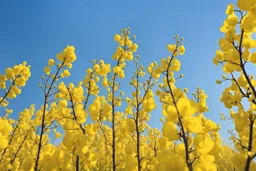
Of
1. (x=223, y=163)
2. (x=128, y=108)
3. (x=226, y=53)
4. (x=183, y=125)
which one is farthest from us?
(x=223, y=163)

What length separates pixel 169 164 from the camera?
1.77 m

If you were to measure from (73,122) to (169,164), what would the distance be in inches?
108

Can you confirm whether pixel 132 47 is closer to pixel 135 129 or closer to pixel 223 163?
pixel 135 129

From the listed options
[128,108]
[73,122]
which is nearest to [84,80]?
Result: [128,108]

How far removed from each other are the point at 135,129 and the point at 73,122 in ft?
5.39

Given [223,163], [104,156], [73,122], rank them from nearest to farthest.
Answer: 1. [73,122]
2. [223,163]
3. [104,156]

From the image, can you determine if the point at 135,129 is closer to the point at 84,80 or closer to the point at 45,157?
the point at 84,80

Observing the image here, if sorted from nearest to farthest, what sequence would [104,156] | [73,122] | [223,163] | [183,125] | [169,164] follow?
[169,164], [183,125], [73,122], [223,163], [104,156]

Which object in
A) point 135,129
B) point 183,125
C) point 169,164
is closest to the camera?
point 169,164

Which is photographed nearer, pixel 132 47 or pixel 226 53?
pixel 226 53

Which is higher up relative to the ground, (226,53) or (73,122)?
(226,53)

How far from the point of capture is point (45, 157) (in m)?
3.28

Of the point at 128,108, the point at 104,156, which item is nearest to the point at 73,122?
the point at 128,108

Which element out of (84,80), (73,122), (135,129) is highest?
(84,80)
